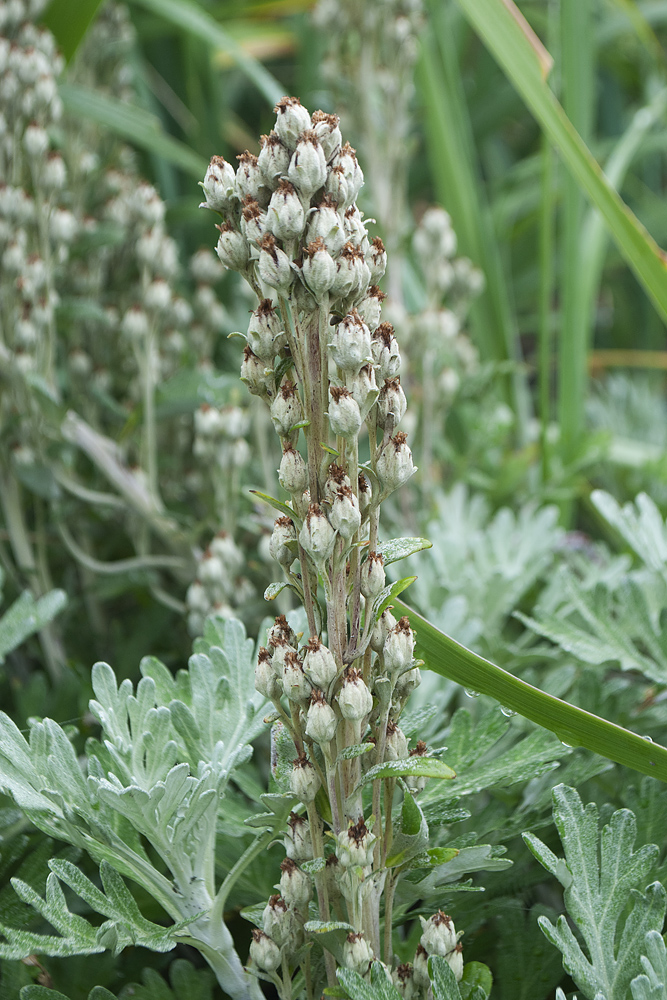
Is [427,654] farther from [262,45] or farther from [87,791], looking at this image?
[262,45]

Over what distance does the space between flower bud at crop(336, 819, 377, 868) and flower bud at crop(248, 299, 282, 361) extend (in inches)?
9.7

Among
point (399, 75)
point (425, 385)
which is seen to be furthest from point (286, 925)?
point (399, 75)

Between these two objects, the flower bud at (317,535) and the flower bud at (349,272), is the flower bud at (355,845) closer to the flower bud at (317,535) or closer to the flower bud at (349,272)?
the flower bud at (317,535)

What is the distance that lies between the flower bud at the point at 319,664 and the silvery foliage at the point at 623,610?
0.32 metres

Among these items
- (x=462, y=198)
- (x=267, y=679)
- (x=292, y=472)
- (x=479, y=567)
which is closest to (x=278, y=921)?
(x=267, y=679)

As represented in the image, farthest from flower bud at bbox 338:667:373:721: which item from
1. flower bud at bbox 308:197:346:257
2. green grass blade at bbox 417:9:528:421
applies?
green grass blade at bbox 417:9:528:421

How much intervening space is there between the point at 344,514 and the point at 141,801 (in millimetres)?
204

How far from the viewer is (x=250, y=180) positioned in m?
0.45

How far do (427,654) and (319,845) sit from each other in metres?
0.14

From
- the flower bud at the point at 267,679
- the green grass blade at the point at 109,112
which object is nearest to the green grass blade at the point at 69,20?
the green grass blade at the point at 109,112

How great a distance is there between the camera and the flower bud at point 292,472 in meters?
0.45

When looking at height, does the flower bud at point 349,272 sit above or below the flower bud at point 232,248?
below

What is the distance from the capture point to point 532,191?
1757mm

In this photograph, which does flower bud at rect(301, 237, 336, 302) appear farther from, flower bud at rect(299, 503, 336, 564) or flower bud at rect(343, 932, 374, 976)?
flower bud at rect(343, 932, 374, 976)
